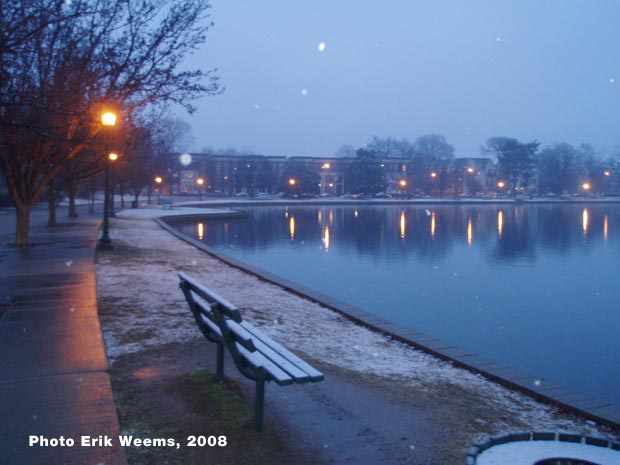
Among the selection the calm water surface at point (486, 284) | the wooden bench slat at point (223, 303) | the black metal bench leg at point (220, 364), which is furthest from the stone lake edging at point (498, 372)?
the wooden bench slat at point (223, 303)

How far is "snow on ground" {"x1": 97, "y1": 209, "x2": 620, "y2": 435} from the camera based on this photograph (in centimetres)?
583

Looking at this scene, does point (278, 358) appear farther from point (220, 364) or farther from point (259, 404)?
point (220, 364)

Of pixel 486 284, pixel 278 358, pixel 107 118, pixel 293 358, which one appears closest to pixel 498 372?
pixel 293 358

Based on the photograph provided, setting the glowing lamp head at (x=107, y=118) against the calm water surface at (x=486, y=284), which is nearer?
the calm water surface at (x=486, y=284)

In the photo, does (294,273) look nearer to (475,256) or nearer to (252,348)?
(475,256)

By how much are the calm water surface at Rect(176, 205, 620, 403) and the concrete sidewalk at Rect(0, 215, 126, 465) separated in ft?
19.5

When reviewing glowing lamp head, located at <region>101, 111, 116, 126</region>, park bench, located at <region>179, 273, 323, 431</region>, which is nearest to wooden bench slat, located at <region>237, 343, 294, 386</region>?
park bench, located at <region>179, 273, 323, 431</region>

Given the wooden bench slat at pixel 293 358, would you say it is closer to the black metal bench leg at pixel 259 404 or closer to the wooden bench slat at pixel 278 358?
the wooden bench slat at pixel 278 358

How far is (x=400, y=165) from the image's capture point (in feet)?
436

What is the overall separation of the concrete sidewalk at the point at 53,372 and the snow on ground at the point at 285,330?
1.19ft

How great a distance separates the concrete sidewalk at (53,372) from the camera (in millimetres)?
4293

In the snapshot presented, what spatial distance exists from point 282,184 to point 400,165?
39151 millimetres

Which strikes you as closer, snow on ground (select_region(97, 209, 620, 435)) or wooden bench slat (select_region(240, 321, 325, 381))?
wooden bench slat (select_region(240, 321, 325, 381))

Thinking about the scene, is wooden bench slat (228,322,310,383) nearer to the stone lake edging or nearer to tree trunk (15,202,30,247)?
the stone lake edging
